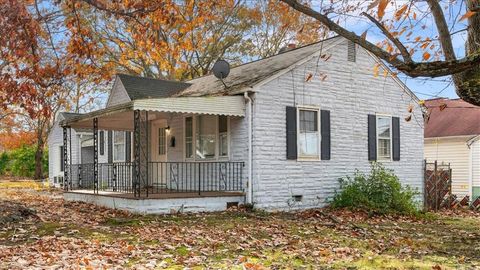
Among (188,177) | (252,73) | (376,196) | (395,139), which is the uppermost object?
(252,73)

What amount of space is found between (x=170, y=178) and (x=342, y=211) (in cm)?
593

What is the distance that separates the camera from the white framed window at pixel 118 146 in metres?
19.7

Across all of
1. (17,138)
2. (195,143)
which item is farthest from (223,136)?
(17,138)

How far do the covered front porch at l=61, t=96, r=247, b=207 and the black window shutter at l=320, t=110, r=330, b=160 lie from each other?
2679 mm

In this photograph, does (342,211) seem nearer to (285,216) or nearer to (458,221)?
(285,216)

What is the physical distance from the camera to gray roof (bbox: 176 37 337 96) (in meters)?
14.5

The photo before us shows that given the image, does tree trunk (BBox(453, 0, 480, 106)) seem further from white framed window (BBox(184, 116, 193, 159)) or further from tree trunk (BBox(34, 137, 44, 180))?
tree trunk (BBox(34, 137, 44, 180))

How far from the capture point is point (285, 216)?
42.9ft

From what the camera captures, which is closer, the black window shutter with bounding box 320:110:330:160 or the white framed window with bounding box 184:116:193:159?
the black window shutter with bounding box 320:110:330:160

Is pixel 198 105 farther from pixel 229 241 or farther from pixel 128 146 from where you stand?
pixel 128 146

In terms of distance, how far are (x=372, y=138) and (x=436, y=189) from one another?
396cm

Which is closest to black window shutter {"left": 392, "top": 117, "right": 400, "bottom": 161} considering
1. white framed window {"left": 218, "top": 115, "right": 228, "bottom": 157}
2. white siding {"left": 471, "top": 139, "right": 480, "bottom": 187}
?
white framed window {"left": 218, "top": 115, "right": 228, "bottom": 157}

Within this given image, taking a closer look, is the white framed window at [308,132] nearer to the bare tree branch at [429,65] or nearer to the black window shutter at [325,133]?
the black window shutter at [325,133]

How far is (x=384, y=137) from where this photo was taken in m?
17.1
